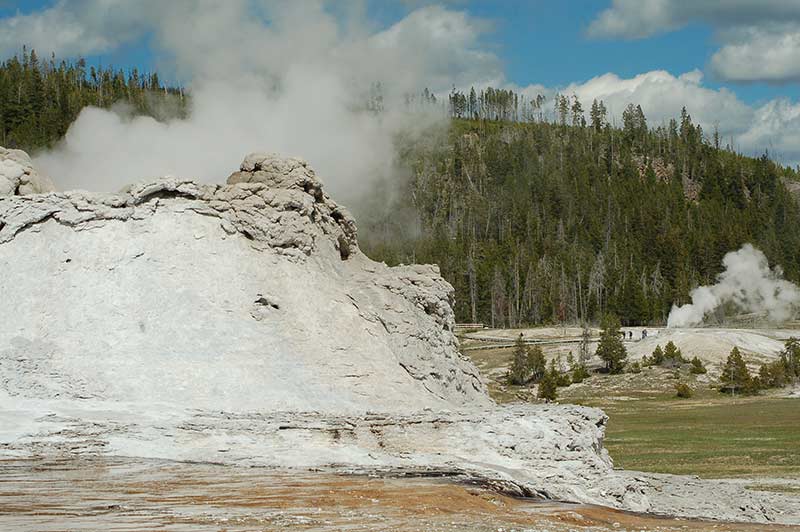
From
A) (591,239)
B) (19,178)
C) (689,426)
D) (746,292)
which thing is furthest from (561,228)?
(19,178)

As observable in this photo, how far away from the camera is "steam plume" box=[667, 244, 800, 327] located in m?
121

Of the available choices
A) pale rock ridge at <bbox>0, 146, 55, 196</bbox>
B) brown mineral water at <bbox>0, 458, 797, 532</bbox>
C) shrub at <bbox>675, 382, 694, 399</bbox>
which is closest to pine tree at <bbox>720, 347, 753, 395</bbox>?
shrub at <bbox>675, 382, 694, 399</bbox>

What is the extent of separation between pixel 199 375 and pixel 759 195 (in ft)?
601

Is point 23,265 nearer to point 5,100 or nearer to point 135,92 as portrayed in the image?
point 5,100

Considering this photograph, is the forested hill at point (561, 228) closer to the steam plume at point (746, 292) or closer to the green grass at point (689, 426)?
the steam plume at point (746, 292)

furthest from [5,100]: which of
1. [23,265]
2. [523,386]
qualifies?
[23,265]

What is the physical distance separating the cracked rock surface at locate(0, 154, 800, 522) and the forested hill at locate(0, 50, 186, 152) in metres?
92.8

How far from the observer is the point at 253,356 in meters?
23.9

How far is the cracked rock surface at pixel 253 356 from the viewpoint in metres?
19.8

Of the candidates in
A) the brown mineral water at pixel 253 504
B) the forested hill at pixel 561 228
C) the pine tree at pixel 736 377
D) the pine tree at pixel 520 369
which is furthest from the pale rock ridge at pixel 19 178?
the forested hill at pixel 561 228

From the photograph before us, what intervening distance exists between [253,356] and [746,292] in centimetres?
12294

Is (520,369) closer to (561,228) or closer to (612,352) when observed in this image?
(612,352)

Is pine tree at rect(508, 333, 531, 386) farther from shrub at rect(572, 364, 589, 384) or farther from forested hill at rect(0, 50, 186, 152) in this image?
forested hill at rect(0, 50, 186, 152)

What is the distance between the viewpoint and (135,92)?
174 m
